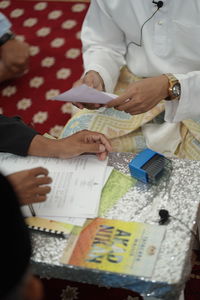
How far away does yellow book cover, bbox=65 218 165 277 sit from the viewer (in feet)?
3.10

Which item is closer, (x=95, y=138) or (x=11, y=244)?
(x=11, y=244)

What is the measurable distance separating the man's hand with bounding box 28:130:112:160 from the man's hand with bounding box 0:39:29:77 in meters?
1.40

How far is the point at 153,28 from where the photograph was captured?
4.92 feet

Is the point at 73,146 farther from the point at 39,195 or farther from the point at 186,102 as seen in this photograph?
the point at 186,102

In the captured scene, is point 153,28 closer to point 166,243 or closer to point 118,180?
point 118,180

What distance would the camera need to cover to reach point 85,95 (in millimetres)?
1223

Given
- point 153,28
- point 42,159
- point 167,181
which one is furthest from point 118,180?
point 153,28

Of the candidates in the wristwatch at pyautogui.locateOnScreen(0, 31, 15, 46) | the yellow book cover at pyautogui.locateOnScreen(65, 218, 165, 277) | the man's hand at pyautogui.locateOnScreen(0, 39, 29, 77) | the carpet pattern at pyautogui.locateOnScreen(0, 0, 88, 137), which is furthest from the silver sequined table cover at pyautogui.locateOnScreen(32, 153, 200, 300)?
the wristwatch at pyautogui.locateOnScreen(0, 31, 15, 46)

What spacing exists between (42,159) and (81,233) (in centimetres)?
30

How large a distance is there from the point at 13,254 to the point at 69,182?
20.1 inches

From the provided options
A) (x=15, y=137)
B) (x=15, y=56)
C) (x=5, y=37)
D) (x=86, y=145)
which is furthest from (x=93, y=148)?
(x=5, y=37)

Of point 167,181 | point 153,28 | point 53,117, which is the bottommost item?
point 53,117

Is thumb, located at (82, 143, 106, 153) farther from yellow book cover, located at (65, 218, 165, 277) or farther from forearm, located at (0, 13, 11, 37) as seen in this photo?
forearm, located at (0, 13, 11, 37)

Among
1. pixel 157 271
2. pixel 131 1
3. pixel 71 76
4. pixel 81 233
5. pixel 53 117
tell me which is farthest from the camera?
pixel 71 76
